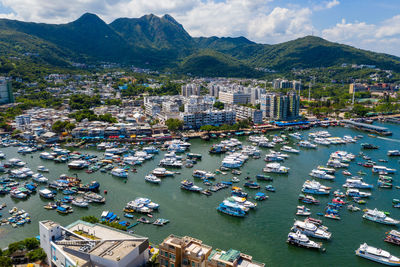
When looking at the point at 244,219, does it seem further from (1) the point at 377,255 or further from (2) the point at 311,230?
(1) the point at 377,255

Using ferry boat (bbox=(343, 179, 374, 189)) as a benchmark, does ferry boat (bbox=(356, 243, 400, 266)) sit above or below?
below

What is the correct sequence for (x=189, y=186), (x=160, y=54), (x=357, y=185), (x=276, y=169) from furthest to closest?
(x=160, y=54) → (x=276, y=169) → (x=357, y=185) → (x=189, y=186)

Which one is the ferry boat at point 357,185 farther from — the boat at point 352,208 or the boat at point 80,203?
the boat at point 80,203

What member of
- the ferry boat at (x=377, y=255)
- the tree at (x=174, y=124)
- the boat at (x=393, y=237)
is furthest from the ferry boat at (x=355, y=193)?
the tree at (x=174, y=124)

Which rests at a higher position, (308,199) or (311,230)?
(308,199)

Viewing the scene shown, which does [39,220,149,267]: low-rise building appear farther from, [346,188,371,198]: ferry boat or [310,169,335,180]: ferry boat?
[310,169,335,180]: ferry boat

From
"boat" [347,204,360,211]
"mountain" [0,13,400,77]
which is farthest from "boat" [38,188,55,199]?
"mountain" [0,13,400,77]

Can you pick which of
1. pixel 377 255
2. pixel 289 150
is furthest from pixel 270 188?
pixel 289 150
